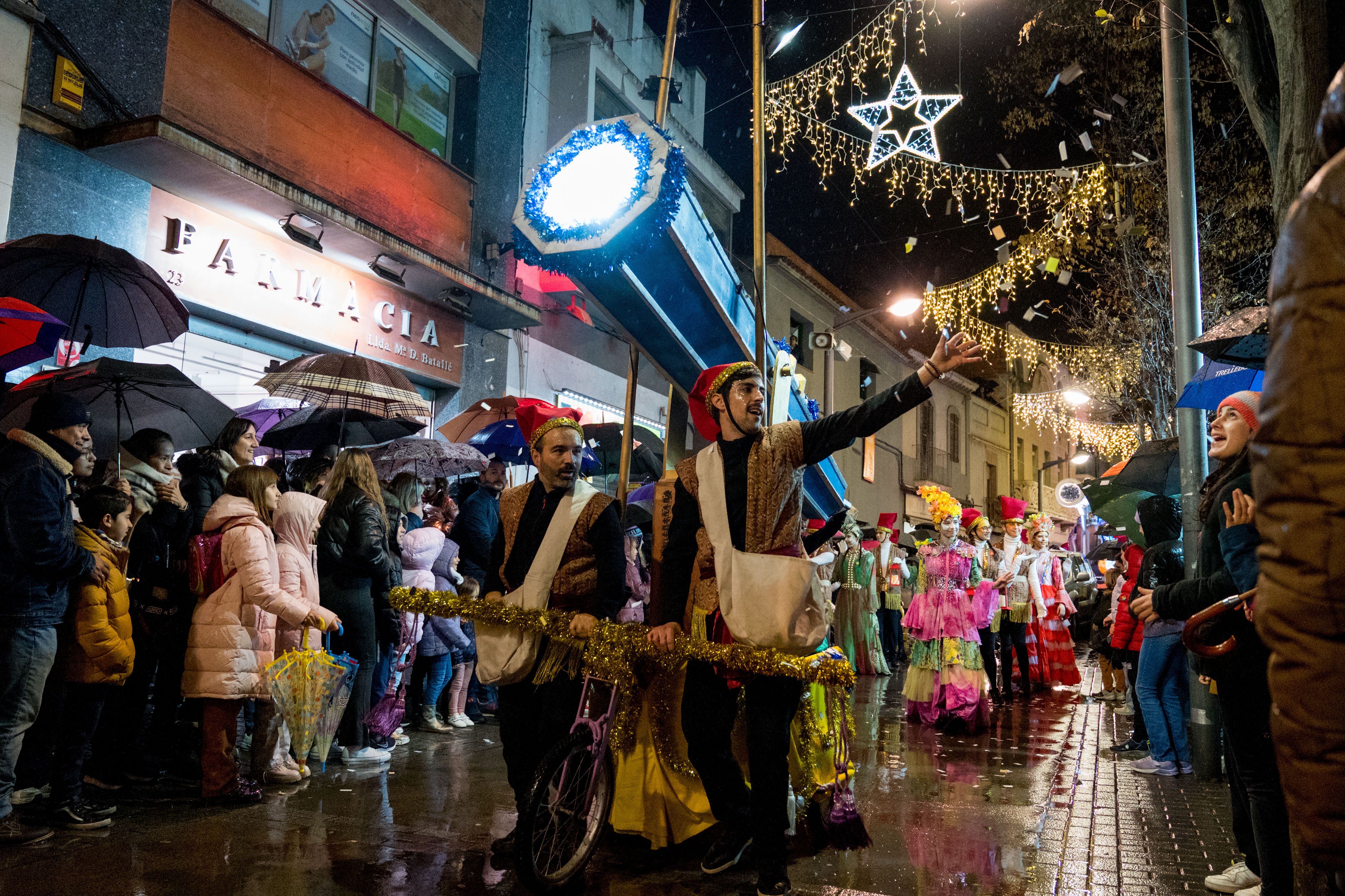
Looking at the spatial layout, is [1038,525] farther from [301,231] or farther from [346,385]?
[301,231]

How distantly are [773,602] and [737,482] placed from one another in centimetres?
64

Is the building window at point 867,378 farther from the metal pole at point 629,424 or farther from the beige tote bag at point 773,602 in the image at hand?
the beige tote bag at point 773,602

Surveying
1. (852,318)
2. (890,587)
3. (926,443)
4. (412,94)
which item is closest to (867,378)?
(926,443)

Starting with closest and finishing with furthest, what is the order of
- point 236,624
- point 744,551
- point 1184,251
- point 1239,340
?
point 744,551, point 1239,340, point 236,624, point 1184,251

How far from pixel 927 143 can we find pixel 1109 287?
31.4 feet

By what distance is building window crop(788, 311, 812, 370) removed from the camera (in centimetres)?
2741

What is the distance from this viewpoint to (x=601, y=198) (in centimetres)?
480

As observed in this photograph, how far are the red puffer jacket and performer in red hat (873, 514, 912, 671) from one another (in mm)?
7442

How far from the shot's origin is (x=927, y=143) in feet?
36.9

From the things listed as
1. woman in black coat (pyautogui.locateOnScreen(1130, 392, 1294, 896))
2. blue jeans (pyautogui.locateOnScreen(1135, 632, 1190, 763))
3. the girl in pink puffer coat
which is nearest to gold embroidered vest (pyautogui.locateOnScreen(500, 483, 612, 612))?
the girl in pink puffer coat

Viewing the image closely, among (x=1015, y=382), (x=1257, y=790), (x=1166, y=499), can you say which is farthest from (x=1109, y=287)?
(x=1015, y=382)

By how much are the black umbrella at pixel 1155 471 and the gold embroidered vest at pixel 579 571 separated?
24.0 ft

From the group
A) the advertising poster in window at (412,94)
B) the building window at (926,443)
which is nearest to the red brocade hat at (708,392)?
the advertising poster in window at (412,94)

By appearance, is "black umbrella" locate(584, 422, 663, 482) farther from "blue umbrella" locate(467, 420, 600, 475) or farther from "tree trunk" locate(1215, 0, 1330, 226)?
"tree trunk" locate(1215, 0, 1330, 226)
